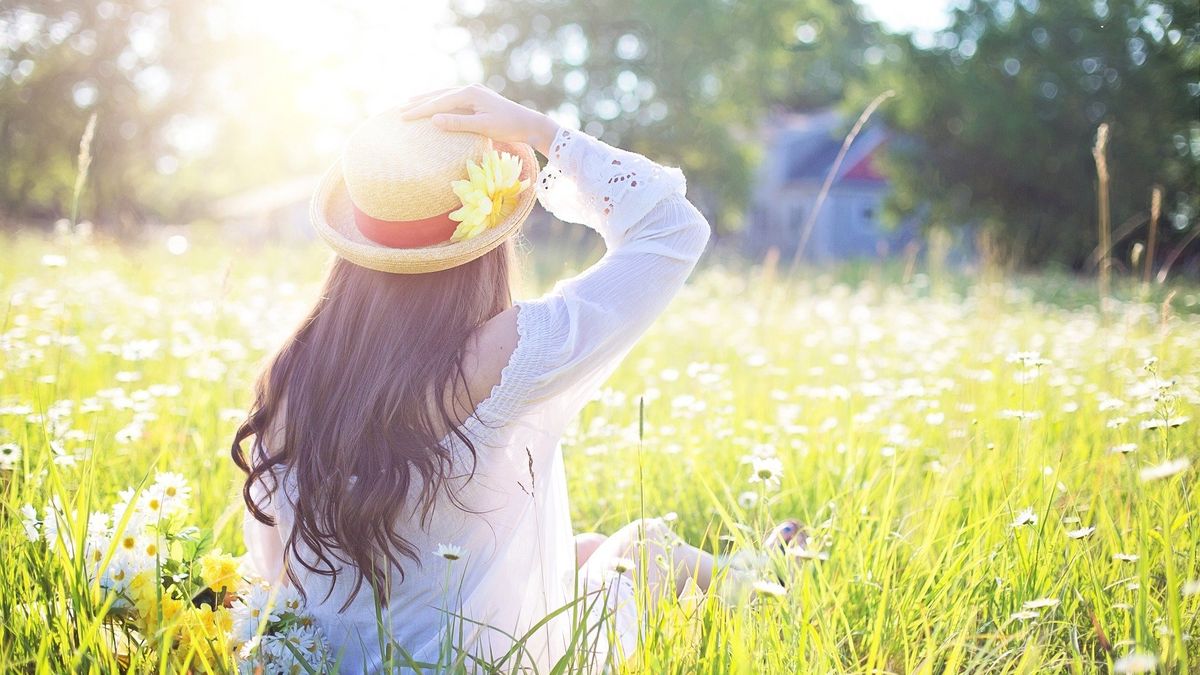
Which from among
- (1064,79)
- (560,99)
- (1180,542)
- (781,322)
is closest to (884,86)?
(1064,79)

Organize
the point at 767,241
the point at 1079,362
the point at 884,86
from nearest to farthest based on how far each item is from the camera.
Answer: the point at 1079,362 → the point at 884,86 → the point at 767,241

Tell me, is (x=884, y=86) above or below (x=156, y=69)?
above

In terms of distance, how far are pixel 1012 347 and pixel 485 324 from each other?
382cm

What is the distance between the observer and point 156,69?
23.2 m

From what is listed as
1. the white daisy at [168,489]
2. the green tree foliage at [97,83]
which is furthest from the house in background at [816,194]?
the white daisy at [168,489]

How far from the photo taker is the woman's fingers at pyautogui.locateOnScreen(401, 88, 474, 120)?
1.75 m

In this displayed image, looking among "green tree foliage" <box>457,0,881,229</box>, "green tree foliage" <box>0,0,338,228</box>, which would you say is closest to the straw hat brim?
"green tree foliage" <box>0,0,338,228</box>

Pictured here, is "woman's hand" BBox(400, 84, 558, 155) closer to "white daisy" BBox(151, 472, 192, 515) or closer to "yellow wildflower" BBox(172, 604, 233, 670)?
"white daisy" BBox(151, 472, 192, 515)

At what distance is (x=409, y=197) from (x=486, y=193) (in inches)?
5.7

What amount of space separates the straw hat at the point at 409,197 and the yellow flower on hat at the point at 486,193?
2cm

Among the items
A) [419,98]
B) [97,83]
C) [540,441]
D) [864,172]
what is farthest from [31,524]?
[864,172]

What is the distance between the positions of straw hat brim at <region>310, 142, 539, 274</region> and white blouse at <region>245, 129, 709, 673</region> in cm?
8

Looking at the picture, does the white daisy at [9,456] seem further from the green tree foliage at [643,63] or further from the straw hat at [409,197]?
the green tree foliage at [643,63]

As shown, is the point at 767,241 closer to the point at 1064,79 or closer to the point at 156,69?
the point at 1064,79
